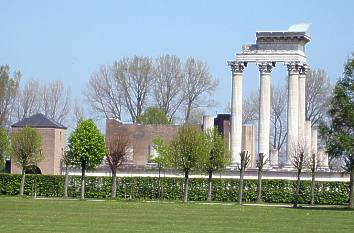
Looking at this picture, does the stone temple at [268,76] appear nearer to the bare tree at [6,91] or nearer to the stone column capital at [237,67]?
the stone column capital at [237,67]

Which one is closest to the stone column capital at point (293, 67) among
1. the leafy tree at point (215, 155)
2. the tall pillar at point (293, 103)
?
the tall pillar at point (293, 103)

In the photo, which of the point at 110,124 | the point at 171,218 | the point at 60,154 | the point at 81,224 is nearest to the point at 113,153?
the point at 60,154

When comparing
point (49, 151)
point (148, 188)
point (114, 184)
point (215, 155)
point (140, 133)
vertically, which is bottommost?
A: point (148, 188)

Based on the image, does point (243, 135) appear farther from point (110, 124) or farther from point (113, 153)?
point (113, 153)

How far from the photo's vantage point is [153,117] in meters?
107

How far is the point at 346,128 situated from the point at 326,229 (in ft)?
76.1

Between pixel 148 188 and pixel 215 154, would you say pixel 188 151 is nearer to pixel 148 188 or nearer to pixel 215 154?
pixel 215 154

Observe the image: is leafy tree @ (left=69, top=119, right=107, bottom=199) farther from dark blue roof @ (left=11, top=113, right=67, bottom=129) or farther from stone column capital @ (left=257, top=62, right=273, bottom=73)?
stone column capital @ (left=257, top=62, right=273, bottom=73)

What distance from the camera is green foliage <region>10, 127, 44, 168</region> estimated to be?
2904 inches

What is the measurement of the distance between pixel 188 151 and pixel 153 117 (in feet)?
123

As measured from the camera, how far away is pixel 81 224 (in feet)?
119

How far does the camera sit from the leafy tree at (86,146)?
73312 mm

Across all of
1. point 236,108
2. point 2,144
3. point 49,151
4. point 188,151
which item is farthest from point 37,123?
point 188,151

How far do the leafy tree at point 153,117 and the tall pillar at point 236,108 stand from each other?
57.9 feet
